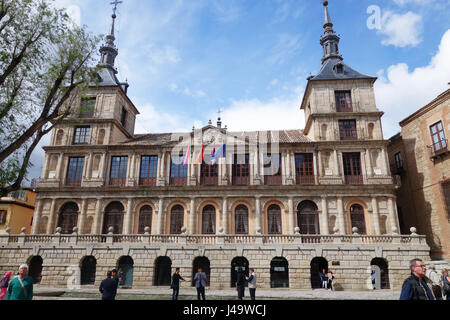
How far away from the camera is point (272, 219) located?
24.9 metres

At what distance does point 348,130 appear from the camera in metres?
27.2

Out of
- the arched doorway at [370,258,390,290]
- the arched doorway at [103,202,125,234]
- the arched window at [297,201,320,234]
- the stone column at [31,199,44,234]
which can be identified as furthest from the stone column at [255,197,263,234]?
the stone column at [31,199,44,234]

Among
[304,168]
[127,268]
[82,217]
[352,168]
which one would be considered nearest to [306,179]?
[304,168]

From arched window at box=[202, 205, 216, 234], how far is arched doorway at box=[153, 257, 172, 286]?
4830 mm

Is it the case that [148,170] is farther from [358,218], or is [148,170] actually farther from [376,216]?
[376,216]

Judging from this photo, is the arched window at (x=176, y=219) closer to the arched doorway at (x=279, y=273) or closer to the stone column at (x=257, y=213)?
the stone column at (x=257, y=213)

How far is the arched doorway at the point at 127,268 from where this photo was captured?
20.8 m

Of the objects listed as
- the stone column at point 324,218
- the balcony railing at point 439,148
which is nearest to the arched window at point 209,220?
the stone column at point 324,218

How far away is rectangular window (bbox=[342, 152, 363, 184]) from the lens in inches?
992

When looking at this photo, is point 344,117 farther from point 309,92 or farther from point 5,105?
point 5,105

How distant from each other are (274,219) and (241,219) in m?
2.73

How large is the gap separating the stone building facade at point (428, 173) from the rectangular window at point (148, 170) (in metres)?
22.4
